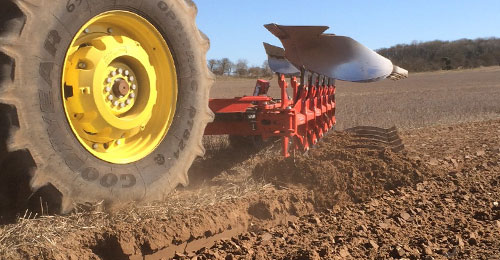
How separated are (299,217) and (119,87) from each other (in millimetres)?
1532

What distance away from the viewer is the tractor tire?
2262mm

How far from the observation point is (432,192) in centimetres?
433

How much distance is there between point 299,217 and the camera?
146 inches

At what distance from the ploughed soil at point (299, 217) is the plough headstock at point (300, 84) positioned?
351 millimetres

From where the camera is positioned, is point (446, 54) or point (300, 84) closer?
point (300, 84)

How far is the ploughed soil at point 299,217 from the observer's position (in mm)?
2689

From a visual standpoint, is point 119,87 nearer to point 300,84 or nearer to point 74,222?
point 74,222

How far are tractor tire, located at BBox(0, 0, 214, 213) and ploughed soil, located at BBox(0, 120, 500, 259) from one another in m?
0.19

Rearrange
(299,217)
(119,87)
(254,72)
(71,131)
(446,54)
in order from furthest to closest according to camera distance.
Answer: (446,54) < (254,72) < (299,217) < (119,87) < (71,131)

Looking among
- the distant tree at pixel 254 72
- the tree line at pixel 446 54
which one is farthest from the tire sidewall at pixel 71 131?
the tree line at pixel 446 54

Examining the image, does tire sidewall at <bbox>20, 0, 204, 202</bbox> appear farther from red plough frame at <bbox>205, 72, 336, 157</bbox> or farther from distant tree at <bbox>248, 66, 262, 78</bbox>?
distant tree at <bbox>248, 66, 262, 78</bbox>

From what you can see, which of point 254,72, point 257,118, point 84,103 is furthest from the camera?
point 254,72

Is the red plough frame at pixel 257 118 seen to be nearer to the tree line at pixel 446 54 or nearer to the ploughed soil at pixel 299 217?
the ploughed soil at pixel 299 217

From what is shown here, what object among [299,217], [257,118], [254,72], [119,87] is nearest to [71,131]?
[119,87]
